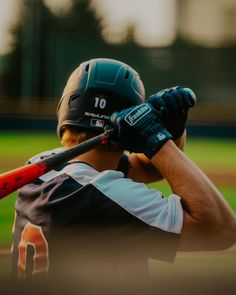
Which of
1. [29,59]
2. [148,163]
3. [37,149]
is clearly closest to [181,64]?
[29,59]

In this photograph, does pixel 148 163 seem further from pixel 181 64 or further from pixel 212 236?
pixel 181 64

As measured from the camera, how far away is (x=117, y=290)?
66.6 inches

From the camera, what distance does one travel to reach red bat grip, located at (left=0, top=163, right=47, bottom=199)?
1486 millimetres

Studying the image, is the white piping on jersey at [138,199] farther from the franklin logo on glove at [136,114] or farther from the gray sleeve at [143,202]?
the franklin logo on glove at [136,114]

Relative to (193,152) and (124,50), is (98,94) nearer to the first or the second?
(193,152)

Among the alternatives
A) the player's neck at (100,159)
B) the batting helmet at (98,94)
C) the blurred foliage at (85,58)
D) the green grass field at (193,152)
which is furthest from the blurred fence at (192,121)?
the player's neck at (100,159)

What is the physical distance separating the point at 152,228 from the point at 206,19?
13323mm

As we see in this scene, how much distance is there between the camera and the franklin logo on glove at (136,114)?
166 centimetres

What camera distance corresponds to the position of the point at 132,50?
14.7 meters

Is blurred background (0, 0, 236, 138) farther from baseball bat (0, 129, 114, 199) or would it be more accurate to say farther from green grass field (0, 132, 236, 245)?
baseball bat (0, 129, 114, 199)

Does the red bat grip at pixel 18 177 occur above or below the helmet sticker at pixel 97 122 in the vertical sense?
below

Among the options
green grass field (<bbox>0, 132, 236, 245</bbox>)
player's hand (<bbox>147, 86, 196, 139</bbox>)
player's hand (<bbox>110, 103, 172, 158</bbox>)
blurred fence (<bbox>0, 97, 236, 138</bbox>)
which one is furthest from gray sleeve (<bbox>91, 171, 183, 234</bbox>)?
blurred fence (<bbox>0, 97, 236, 138</bbox>)

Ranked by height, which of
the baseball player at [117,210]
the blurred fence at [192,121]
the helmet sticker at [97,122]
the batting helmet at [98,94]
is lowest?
the blurred fence at [192,121]

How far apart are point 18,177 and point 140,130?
0.33 meters
